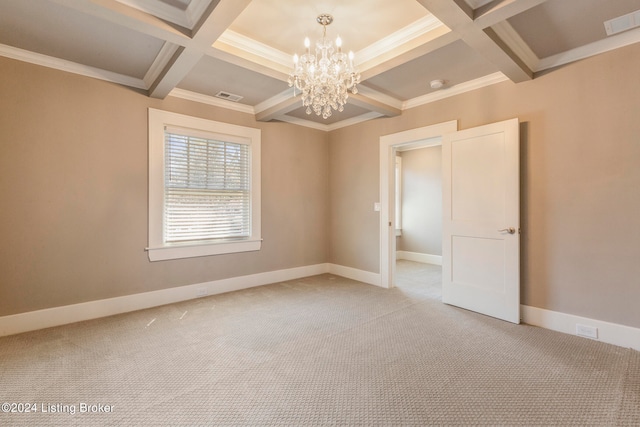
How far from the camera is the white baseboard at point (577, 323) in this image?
246 cm

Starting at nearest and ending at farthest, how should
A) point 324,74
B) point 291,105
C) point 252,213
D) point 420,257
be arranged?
point 324,74 → point 291,105 → point 252,213 → point 420,257

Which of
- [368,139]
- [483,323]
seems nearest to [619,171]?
[483,323]

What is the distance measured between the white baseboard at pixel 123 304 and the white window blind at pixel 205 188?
63cm

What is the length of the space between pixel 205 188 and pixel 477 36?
3309 millimetres

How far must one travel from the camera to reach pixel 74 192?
2990 mm

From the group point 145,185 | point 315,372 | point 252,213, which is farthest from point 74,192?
point 315,372

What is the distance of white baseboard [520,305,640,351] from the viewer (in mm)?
2461

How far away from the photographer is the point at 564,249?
110 inches

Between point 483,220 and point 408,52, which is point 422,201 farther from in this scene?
point 408,52

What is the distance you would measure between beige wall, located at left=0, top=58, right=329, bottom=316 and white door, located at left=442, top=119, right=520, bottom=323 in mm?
3075

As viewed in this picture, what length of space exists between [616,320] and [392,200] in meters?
2.59

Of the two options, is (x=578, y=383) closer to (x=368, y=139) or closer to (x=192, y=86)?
(x=368, y=139)

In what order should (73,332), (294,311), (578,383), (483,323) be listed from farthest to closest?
(294,311) → (483,323) → (73,332) → (578,383)

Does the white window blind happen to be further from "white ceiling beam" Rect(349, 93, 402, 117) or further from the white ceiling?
"white ceiling beam" Rect(349, 93, 402, 117)
